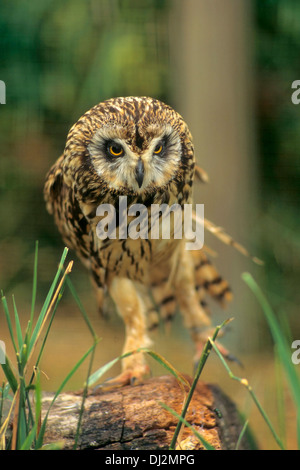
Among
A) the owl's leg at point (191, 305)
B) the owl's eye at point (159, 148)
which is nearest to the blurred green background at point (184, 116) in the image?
the owl's leg at point (191, 305)

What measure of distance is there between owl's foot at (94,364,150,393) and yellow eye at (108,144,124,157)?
603 millimetres

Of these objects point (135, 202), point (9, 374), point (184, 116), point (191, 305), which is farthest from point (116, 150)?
point (184, 116)

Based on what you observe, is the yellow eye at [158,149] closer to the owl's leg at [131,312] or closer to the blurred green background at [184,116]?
the owl's leg at [131,312]

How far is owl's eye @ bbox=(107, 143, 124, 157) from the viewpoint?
1.41 metres

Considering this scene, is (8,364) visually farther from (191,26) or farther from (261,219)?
(261,219)

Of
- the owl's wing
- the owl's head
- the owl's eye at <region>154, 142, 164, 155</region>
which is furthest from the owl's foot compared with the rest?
the owl's eye at <region>154, 142, 164, 155</region>

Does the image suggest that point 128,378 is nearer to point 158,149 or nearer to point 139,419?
point 139,419

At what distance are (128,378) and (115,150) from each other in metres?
0.66

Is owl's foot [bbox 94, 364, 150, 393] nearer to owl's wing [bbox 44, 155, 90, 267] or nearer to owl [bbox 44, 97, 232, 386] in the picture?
owl [bbox 44, 97, 232, 386]

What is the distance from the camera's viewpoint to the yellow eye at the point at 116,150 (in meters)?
1.41

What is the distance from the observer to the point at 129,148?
139 cm

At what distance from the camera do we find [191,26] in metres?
2.89
